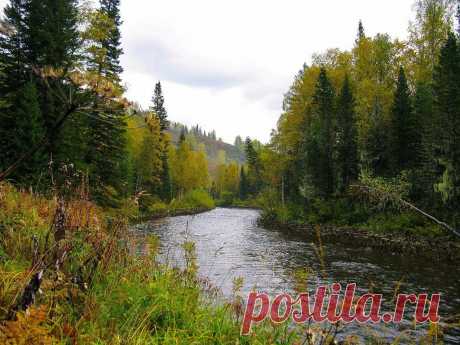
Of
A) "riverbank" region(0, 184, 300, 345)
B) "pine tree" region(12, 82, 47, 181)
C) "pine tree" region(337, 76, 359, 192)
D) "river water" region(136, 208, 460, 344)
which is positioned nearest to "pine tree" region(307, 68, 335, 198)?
"pine tree" region(337, 76, 359, 192)

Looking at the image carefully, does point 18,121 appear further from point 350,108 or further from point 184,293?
point 350,108

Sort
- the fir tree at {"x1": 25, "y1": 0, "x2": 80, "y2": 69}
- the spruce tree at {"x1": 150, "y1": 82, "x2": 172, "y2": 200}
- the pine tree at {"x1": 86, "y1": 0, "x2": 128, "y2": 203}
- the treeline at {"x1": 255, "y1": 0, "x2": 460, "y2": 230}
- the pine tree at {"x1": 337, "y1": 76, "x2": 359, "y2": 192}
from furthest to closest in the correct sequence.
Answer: the spruce tree at {"x1": 150, "y1": 82, "x2": 172, "y2": 200} < the pine tree at {"x1": 337, "y1": 76, "x2": 359, "y2": 192} < the treeline at {"x1": 255, "y1": 0, "x2": 460, "y2": 230} < the pine tree at {"x1": 86, "y1": 0, "x2": 128, "y2": 203} < the fir tree at {"x1": 25, "y1": 0, "x2": 80, "y2": 69}

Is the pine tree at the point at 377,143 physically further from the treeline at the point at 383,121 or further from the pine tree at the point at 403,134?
the pine tree at the point at 403,134

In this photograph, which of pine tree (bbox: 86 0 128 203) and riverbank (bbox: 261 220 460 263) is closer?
riverbank (bbox: 261 220 460 263)

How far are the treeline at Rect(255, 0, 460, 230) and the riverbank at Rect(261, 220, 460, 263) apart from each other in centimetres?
268

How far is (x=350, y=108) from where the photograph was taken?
31.8 meters

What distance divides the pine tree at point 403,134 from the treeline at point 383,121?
7 cm

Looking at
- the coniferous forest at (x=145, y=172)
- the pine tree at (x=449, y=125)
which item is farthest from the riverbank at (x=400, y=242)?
the pine tree at (x=449, y=125)

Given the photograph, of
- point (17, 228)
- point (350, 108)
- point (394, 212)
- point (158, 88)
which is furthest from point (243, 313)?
point (158, 88)

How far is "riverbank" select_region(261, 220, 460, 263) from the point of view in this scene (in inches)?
667

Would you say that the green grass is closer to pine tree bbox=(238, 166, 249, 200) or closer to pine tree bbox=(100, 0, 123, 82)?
pine tree bbox=(100, 0, 123, 82)

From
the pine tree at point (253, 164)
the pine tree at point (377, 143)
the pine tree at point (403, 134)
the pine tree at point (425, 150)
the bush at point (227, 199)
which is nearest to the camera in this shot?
the pine tree at point (425, 150)

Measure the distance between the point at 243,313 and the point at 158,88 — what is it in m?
55.9

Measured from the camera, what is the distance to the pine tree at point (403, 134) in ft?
91.3
